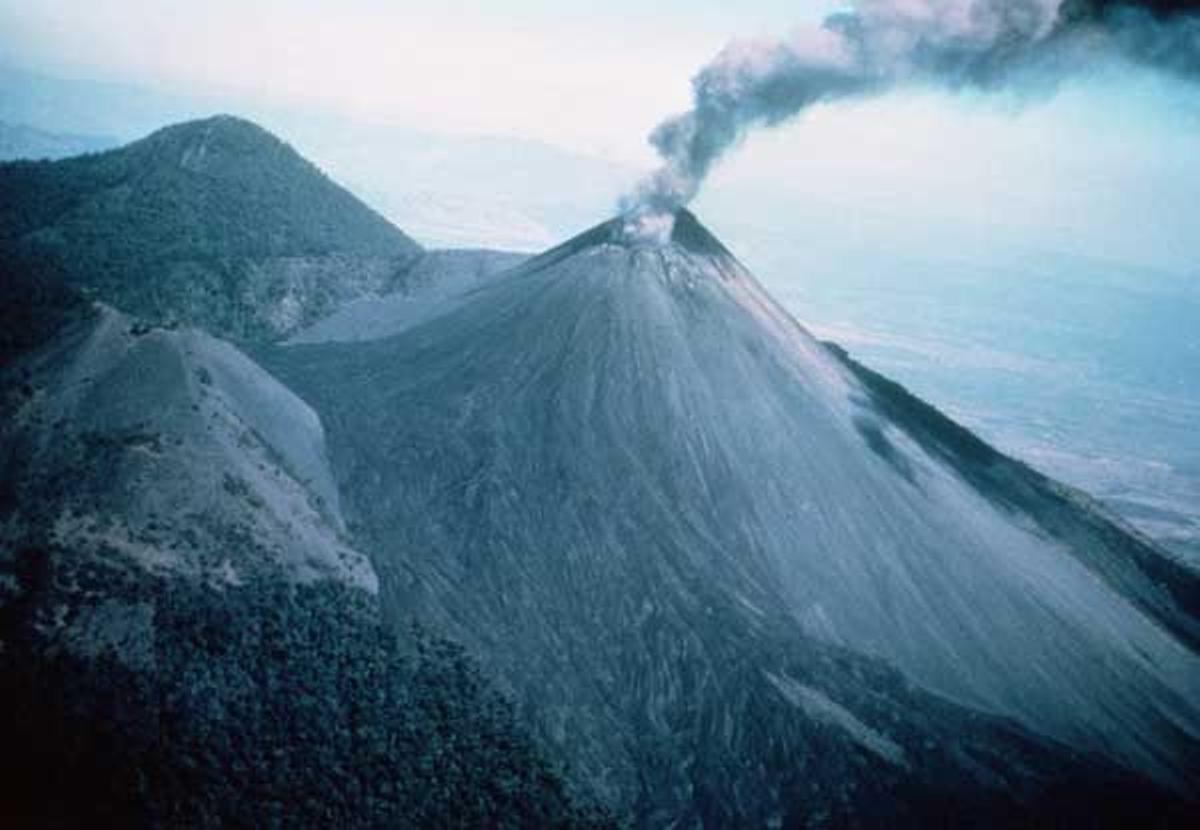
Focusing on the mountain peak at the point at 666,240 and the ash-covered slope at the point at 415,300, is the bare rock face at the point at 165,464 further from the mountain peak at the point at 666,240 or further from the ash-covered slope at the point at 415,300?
the mountain peak at the point at 666,240

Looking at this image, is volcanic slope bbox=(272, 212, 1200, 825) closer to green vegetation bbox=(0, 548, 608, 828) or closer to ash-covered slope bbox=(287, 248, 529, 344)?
green vegetation bbox=(0, 548, 608, 828)

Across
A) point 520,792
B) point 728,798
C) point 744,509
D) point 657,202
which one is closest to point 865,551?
point 744,509

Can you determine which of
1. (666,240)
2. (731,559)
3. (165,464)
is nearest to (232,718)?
(165,464)

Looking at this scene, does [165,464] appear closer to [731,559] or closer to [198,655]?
[198,655]

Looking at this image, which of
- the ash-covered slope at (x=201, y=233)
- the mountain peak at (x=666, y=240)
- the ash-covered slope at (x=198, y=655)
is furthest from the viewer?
the ash-covered slope at (x=201, y=233)

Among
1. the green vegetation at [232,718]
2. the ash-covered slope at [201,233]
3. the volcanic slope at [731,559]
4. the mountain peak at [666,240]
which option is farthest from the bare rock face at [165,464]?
the mountain peak at [666,240]

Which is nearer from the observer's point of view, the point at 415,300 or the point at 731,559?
the point at 731,559

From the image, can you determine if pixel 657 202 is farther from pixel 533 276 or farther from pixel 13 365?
pixel 13 365
